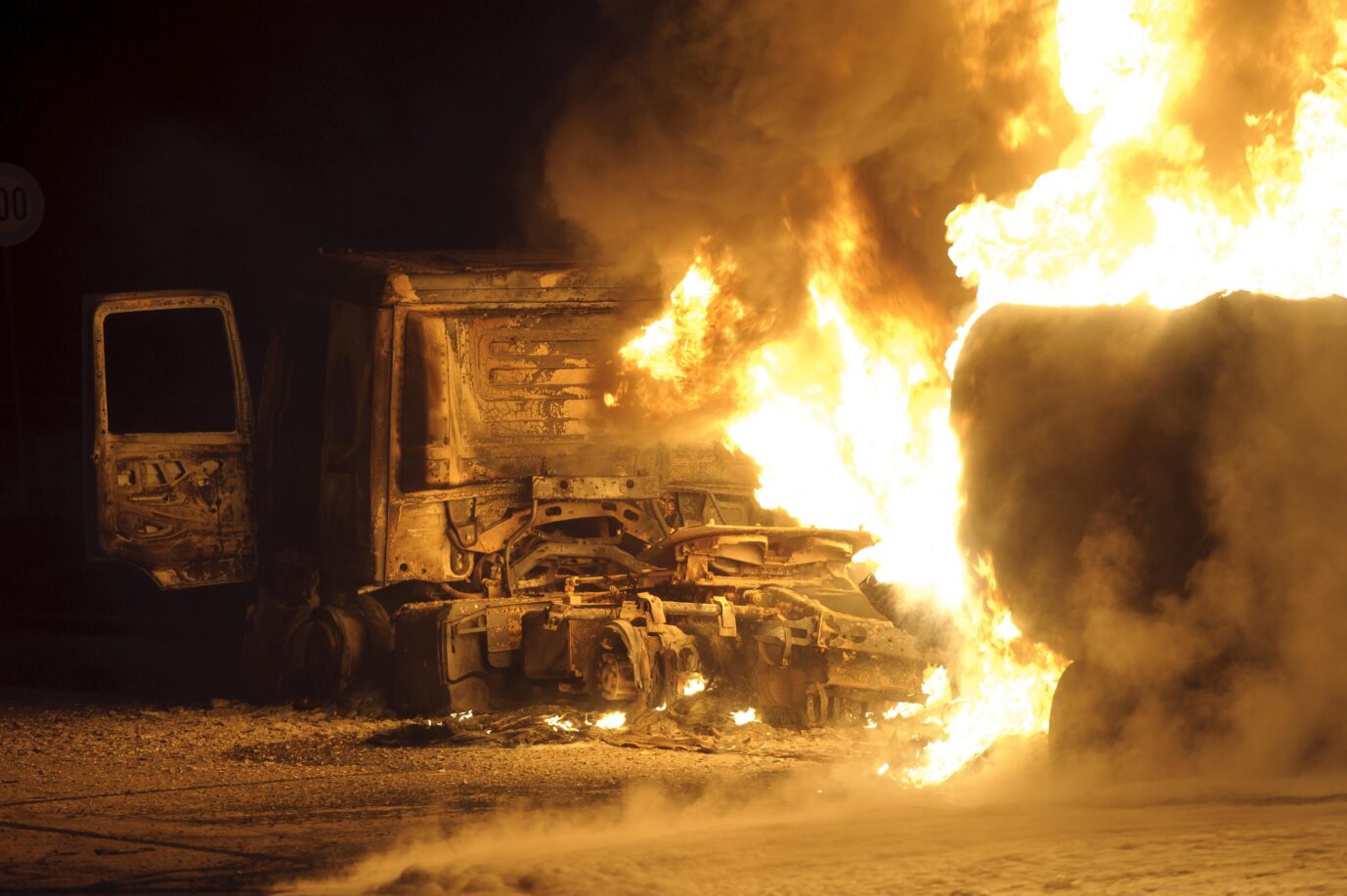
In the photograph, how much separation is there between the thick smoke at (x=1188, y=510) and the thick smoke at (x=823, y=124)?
150cm

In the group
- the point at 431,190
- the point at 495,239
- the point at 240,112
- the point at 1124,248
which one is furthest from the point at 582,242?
the point at 240,112

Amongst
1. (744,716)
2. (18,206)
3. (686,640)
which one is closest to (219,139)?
(18,206)

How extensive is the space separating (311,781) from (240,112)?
51.1ft

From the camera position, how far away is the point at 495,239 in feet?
72.7

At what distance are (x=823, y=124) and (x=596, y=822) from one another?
4.85m

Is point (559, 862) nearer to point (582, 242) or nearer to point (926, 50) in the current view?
point (926, 50)

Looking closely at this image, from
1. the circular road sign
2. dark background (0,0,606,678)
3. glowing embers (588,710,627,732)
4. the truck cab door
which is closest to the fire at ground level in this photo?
glowing embers (588,710,627,732)

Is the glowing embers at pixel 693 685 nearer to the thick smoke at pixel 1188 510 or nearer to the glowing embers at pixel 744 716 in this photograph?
the glowing embers at pixel 744 716

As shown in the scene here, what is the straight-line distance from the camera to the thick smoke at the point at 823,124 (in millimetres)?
10961

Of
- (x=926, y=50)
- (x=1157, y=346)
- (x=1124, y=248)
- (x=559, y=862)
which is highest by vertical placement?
(x=926, y=50)

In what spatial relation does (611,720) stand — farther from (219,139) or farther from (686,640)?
(219,139)

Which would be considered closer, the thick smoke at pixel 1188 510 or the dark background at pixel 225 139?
the thick smoke at pixel 1188 510

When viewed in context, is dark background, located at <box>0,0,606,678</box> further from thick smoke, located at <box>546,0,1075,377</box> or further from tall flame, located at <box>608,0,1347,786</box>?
tall flame, located at <box>608,0,1347,786</box>

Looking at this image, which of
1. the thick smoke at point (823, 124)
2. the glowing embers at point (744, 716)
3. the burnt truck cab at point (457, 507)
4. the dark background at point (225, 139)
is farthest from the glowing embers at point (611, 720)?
the dark background at point (225, 139)
